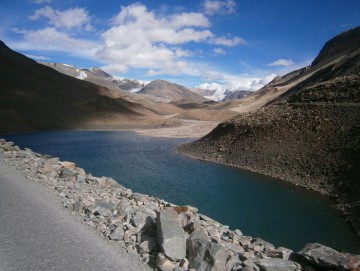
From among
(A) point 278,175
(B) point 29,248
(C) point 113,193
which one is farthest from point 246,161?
(B) point 29,248

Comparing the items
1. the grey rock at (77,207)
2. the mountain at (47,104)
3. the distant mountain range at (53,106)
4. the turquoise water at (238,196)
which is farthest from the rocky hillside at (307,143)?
Answer: the distant mountain range at (53,106)

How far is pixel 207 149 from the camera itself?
49.8 metres

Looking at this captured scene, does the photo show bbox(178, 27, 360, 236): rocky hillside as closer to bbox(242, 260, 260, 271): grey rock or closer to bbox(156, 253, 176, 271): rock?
bbox(242, 260, 260, 271): grey rock

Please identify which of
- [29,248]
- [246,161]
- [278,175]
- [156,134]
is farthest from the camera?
[156,134]

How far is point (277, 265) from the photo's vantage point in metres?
9.71

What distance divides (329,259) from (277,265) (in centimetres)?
148

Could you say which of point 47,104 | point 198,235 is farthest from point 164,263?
point 47,104

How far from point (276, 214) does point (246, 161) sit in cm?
1606

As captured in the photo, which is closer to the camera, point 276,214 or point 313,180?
point 276,214

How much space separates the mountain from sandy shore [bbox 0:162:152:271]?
71.1 m

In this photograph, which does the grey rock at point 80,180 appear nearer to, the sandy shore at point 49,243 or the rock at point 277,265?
the sandy shore at point 49,243

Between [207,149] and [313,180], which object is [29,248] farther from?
[207,149]

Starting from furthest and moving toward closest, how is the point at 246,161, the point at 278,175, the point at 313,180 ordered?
the point at 246,161 < the point at 278,175 < the point at 313,180

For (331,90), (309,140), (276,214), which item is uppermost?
(331,90)
